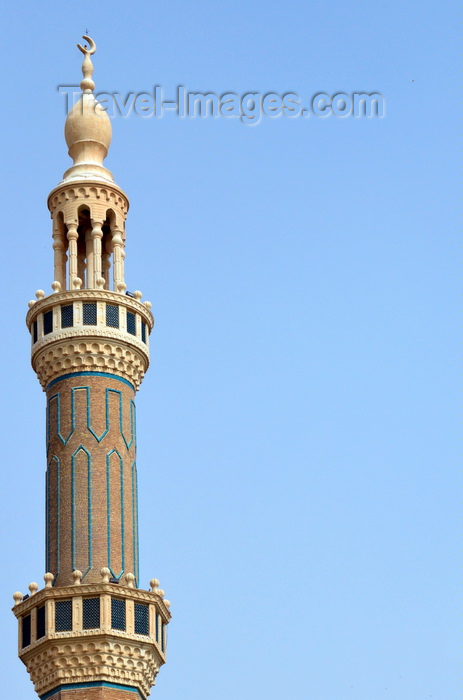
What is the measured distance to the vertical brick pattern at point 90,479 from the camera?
3256 centimetres

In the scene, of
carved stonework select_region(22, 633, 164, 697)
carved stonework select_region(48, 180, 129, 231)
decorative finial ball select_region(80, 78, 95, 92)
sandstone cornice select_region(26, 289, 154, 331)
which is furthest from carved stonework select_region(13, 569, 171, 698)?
decorative finial ball select_region(80, 78, 95, 92)

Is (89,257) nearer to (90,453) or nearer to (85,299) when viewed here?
(85,299)

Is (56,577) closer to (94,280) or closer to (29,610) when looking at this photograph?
(29,610)

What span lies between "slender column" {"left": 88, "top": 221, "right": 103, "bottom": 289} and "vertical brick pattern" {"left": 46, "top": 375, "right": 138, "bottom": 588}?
94.2 inches

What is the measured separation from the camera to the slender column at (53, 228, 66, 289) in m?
36.0

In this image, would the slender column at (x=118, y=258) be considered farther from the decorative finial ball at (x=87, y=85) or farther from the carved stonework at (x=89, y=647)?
the carved stonework at (x=89, y=647)

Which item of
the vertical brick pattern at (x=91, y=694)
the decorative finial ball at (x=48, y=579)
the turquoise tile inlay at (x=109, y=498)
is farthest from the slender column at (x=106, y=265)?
the vertical brick pattern at (x=91, y=694)

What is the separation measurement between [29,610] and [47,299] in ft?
21.9

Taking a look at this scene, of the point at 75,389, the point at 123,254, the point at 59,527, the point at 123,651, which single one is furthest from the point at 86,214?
the point at 123,651

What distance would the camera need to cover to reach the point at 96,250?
3566 cm

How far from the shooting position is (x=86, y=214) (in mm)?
36469

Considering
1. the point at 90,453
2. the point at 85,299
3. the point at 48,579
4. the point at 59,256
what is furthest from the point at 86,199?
the point at 48,579

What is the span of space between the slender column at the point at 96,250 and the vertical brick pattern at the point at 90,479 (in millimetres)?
2392

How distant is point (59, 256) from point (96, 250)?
3.34 feet
